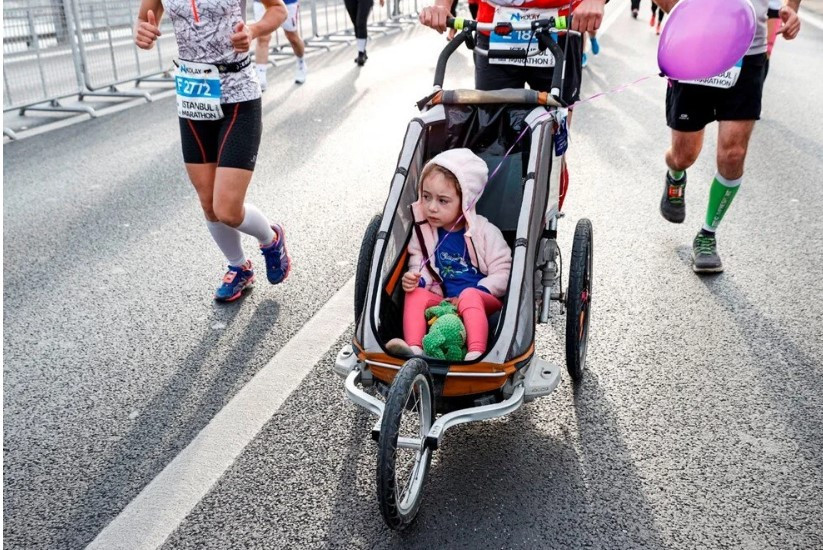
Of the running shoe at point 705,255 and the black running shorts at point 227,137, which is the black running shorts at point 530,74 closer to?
the black running shorts at point 227,137

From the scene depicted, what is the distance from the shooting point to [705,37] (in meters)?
3.87

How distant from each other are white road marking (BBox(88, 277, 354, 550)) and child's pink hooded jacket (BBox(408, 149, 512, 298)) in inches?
30.8

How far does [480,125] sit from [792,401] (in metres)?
1.73

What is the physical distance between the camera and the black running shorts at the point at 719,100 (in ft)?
15.3

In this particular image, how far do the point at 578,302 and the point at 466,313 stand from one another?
538mm

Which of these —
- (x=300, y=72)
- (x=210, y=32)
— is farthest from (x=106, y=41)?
(x=210, y=32)

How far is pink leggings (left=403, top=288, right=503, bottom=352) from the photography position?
3146mm

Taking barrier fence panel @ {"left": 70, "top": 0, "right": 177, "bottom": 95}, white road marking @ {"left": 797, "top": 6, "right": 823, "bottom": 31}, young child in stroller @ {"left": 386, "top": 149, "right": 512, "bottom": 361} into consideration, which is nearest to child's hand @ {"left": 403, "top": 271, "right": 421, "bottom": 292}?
young child in stroller @ {"left": 386, "top": 149, "right": 512, "bottom": 361}

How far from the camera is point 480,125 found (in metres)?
3.79

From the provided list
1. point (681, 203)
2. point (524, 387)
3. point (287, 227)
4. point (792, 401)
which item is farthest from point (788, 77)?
point (524, 387)

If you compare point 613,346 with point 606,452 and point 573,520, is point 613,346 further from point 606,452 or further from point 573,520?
point 573,520

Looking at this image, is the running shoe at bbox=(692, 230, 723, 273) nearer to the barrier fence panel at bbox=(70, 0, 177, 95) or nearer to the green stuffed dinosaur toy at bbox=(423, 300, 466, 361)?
the green stuffed dinosaur toy at bbox=(423, 300, 466, 361)

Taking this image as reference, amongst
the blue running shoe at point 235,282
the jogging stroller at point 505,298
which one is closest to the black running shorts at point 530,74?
the jogging stroller at point 505,298

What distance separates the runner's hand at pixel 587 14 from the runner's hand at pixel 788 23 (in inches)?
42.9
